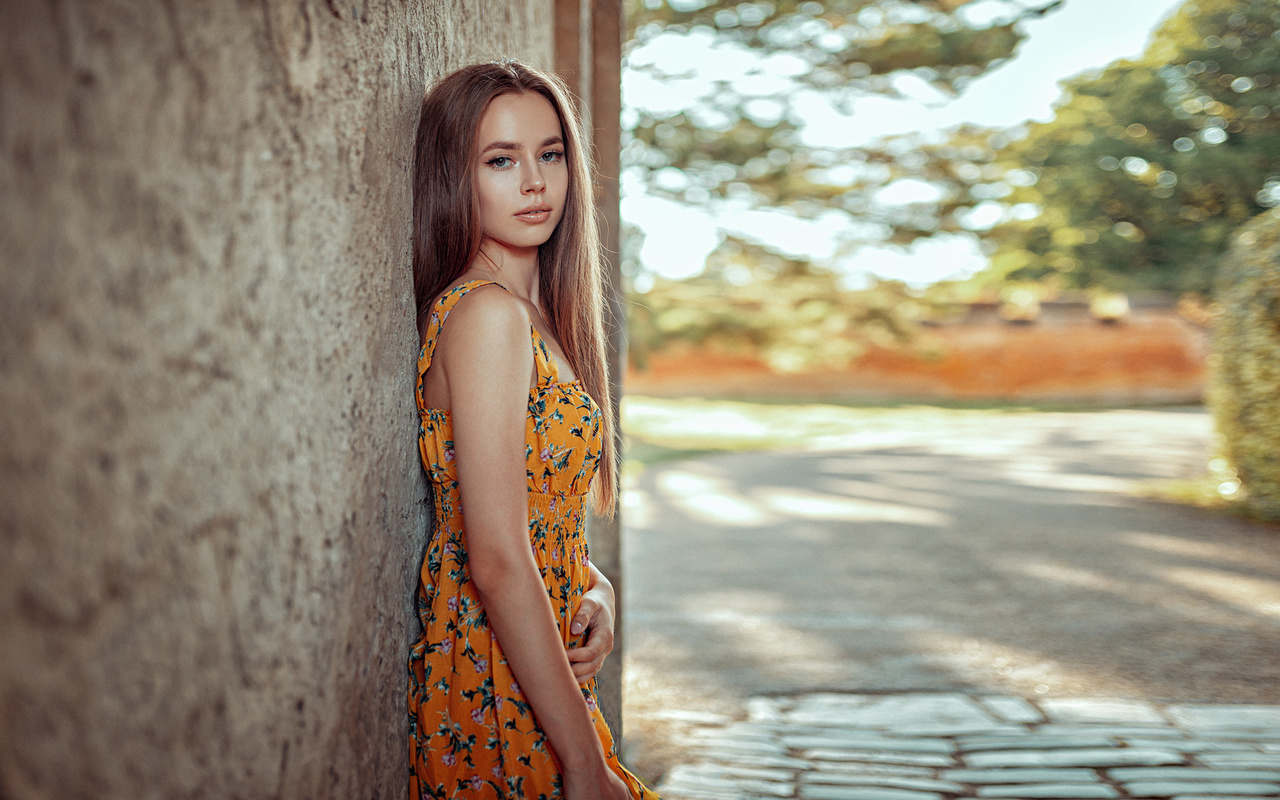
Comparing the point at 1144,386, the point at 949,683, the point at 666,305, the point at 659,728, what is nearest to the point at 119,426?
the point at 659,728

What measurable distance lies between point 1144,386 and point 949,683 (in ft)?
60.1

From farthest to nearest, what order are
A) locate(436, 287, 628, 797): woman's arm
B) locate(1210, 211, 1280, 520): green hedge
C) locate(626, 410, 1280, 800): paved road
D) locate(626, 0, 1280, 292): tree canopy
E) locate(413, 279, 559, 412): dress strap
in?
1. locate(626, 0, 1280, 292): tree canopy
2. locate(1210, 211, 1280, 520): green hedge
3. locate(626, 410, 1280, 800): paved road
4. locate(413, 279, 559, 412): dress strap
5. locate(436, 287, 628, 797): woman's arm

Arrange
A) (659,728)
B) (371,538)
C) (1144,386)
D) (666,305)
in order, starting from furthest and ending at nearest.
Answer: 1. (1144,386)
2. (666,305)
3. (659,728)
4. (371,538)

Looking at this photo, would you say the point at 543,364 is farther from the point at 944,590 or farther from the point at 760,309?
the point at 760,309

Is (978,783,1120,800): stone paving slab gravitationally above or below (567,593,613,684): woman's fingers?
below

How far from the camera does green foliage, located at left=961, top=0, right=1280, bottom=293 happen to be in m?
14.2

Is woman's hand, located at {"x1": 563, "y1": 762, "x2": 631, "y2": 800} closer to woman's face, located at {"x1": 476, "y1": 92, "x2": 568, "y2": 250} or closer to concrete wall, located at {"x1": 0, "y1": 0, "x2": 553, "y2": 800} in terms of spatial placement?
concrete wall, located at {"x1": 0, "y1": 0, "x2": 553, "y2": 800}

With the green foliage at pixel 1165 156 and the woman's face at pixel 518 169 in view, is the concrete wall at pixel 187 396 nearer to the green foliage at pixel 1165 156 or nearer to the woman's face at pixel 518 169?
the woman's face at pixel 518 169

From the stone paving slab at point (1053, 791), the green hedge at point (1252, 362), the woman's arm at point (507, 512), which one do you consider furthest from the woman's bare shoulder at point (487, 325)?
the green hedge at point (1252, 362)

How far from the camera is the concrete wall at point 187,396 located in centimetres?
66

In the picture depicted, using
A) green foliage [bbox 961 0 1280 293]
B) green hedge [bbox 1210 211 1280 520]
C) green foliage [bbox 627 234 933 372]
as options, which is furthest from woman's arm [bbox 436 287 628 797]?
green foliage [bbox 961 0 1280 293]

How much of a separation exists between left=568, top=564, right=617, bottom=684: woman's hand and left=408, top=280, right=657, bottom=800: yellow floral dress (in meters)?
0.04

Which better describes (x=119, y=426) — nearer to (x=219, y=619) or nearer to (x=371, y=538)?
(x=219, y=619)

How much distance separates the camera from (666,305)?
12.7 m
